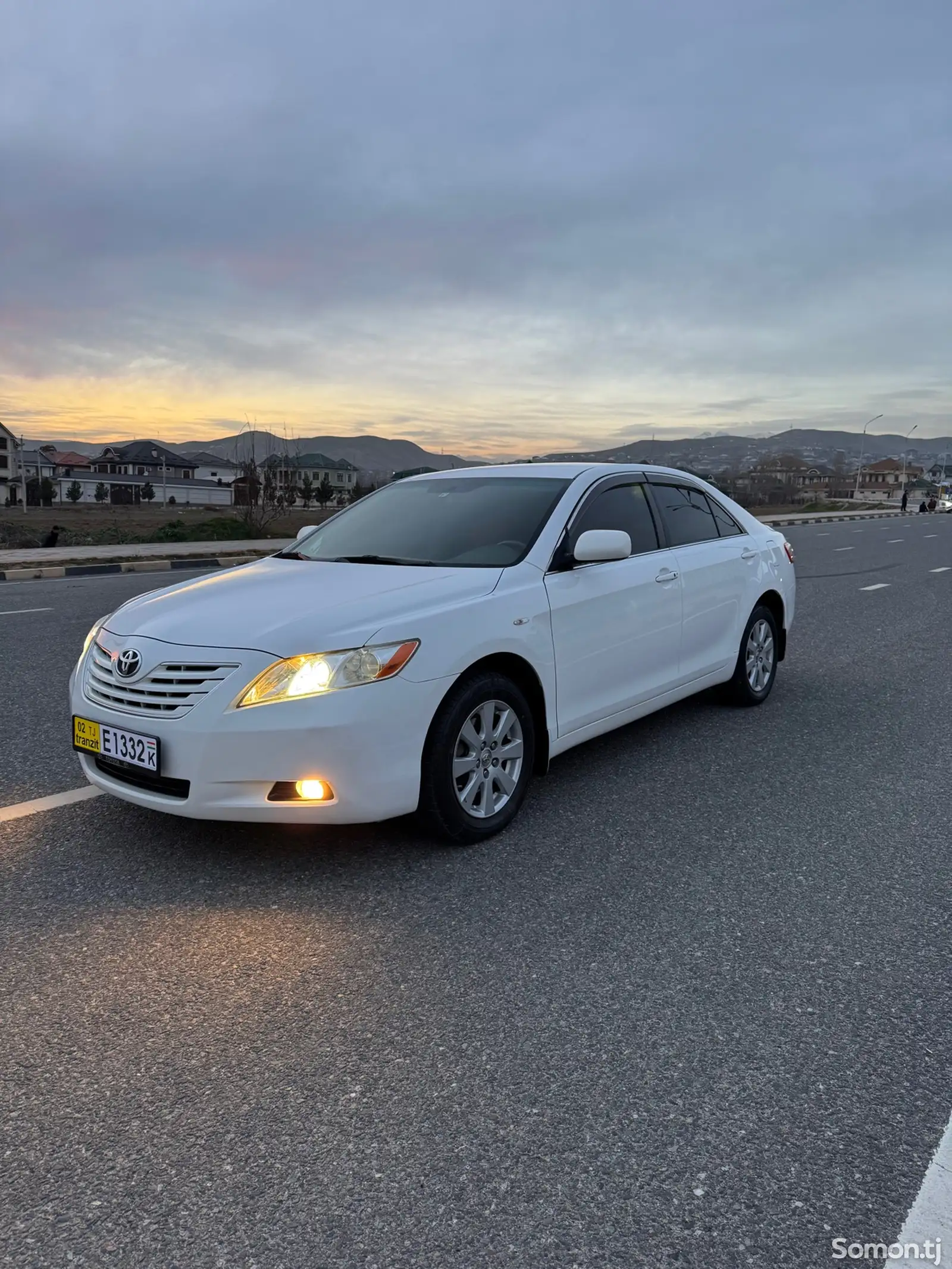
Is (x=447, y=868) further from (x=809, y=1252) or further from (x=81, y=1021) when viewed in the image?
(x=809, y=1252)

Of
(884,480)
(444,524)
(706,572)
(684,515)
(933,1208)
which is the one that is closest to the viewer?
(933,1208)

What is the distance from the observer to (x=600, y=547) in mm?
4453

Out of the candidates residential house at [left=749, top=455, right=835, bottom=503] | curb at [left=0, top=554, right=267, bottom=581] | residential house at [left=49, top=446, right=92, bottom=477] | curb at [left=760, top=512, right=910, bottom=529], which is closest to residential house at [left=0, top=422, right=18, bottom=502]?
residential house at [left=49, top=446, right=92, bottom=477]

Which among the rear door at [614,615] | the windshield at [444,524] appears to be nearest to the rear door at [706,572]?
the rear door at [614,615]

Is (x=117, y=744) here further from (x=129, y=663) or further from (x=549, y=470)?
(x=549, y=470)

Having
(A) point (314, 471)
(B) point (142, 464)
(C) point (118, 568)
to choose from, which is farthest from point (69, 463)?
(C) point (118, 568)

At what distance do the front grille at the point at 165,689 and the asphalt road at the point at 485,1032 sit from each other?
1.97 feet

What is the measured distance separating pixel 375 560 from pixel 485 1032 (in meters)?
2.55

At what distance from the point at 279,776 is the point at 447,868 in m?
0.75

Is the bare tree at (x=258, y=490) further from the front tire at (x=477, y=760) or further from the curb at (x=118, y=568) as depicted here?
the front tire at (x=477, y=760)

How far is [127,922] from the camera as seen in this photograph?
10.6ft

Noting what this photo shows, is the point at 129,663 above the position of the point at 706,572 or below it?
below

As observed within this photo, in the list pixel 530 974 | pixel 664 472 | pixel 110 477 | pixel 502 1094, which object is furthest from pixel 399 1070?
pixel 110 477

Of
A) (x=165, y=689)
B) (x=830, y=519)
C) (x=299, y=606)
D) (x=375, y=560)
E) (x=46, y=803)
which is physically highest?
(x=830, y=519)
